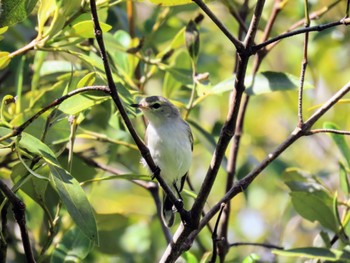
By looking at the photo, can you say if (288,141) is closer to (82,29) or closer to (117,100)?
(117,100)

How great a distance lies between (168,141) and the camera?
295 cm

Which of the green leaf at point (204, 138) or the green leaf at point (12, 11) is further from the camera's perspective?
the green leaf at point (204, 138)

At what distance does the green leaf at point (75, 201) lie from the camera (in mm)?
1682

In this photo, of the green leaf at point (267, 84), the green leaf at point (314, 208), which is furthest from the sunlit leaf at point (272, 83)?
the green leaf at point (314, 208)

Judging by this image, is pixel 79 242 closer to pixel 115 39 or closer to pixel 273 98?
pixel 115 39

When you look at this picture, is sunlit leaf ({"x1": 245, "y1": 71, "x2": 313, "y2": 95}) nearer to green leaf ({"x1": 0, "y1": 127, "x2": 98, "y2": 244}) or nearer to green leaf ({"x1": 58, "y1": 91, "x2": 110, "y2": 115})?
green leaf ({"x1": 58, "y1": 91, "x2": 110, "y2": 115})

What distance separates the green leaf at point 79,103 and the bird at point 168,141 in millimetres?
941

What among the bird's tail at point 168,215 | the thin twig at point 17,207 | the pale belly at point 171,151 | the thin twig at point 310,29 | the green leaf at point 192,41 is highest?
the thin twig at point 310,29

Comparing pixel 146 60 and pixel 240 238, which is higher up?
pixel 146 60

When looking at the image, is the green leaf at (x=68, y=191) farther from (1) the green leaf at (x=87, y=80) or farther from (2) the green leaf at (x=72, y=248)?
(2) the green leaf at (x=72, y=248)

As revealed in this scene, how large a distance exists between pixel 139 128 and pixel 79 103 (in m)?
Answer: 1.43

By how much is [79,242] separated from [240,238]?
4.83 feet

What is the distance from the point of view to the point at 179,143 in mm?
2922

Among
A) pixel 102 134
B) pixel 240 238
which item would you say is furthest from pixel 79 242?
pixel 240 238
